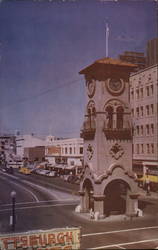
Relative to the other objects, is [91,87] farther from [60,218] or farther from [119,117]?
[60,218]

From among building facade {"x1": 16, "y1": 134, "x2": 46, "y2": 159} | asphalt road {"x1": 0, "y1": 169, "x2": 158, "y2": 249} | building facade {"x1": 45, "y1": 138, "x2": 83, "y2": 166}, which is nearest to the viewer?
asphalt road {"x1": 0, "y1": 169, "x2": 158, "y2": 249}

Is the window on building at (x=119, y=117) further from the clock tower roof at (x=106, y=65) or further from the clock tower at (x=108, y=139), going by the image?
the clock tower roof at (x=106, y=65)

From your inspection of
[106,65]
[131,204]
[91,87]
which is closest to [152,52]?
[106,65]

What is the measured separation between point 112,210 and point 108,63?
21.7 feet

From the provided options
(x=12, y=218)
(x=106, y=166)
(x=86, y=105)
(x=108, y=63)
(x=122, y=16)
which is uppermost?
(x=122, y=16)

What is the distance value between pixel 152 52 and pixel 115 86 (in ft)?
7.38

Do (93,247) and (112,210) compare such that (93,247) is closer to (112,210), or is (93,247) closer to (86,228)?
(86,228)

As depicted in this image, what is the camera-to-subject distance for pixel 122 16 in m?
15.5

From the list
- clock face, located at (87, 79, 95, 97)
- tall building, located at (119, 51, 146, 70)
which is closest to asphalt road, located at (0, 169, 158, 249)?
clock face, located at (87, 79, 95, 97)

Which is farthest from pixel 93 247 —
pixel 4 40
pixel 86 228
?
pixel 4 40

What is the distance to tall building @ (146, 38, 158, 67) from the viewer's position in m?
15.8

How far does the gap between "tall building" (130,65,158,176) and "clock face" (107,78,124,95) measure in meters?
1.24

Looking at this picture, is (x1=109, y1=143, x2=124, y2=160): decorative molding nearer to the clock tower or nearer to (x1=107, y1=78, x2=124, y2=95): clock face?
the clock tower

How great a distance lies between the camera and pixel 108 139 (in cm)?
1700
